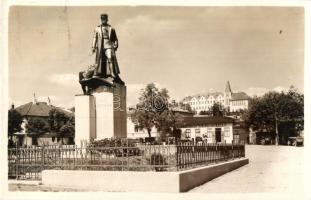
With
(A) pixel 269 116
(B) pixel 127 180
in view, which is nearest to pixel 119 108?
(B) pixel 127 180

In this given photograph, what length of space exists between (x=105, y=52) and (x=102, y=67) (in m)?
0.38

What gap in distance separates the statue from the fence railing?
2192 mm

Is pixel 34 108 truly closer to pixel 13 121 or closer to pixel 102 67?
pixel 102 67

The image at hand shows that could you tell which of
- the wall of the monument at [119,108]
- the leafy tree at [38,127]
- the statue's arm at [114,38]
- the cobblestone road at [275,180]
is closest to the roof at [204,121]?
the leafy tree at [38,127]

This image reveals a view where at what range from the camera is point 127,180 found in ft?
26.0

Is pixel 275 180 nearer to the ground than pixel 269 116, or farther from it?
nearer to the ground

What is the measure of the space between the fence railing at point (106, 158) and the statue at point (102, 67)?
7.19ft

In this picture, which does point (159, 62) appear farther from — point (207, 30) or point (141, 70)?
point (207, 30)

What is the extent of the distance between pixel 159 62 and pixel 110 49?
72.2 inches

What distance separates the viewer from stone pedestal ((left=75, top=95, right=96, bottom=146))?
11391mm

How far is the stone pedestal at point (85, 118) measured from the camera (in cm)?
1139

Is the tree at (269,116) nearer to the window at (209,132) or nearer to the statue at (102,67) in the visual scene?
the statue at (102,67)

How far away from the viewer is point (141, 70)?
9883mm

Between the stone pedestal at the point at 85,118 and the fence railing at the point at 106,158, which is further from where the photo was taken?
the stone pedestal at the point at 85,118
